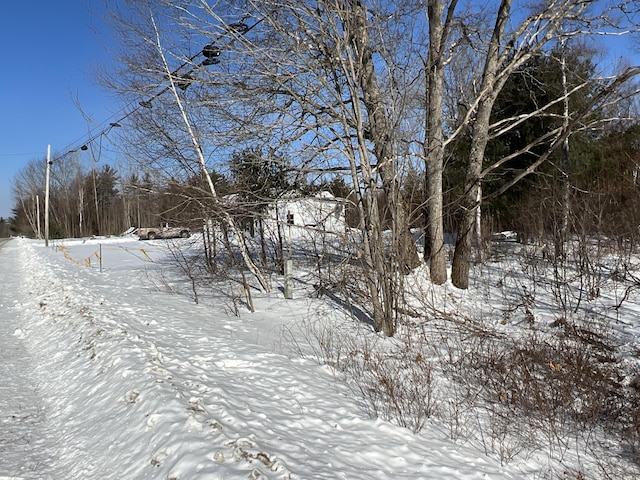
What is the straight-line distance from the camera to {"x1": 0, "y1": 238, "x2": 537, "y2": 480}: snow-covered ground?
323 centimetres

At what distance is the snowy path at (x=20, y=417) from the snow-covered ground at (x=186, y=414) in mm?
13

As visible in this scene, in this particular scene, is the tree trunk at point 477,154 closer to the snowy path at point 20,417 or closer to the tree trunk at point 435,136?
the tree trunk at point 435,136

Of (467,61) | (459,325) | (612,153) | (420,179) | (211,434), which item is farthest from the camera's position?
(612,153)

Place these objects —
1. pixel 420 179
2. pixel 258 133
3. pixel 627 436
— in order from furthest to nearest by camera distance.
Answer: pixel 420 179
pixel 258 133
pixel 627 436

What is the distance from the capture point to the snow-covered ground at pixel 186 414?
3.23m

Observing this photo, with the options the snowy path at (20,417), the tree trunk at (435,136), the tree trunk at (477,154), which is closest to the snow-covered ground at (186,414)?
the snowy path at (20,417)

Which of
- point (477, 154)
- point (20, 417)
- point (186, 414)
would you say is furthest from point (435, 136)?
point (20, 417)

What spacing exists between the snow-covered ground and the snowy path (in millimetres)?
13

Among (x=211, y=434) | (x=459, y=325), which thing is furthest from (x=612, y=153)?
(x=211, y=434)

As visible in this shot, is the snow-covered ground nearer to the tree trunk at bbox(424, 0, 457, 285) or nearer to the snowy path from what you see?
the snowy path

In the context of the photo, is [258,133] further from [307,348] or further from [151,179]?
[307,348]

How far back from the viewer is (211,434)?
133 inches

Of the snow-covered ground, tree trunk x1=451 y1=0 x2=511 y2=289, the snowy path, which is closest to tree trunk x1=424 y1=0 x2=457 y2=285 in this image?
tree trunk x1=451 y1=0 x2=511 y2=289

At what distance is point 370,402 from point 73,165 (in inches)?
2614
